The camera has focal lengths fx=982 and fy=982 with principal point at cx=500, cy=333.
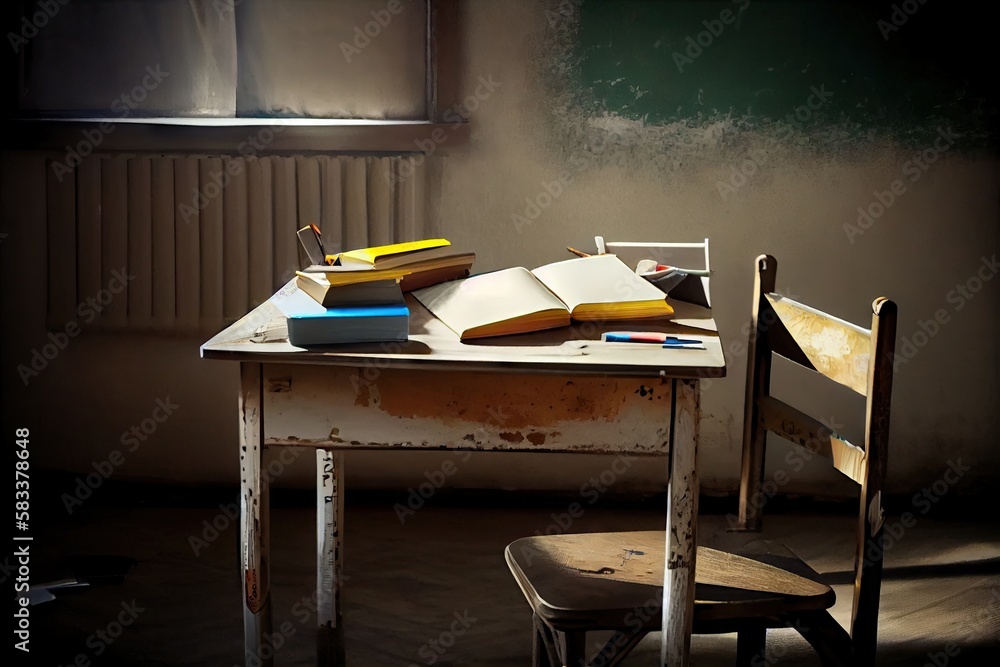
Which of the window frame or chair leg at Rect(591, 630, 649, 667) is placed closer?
chair leg at Rect(591, 630, 649, 667)

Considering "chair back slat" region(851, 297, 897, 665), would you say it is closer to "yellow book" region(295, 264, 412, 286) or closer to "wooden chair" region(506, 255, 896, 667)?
"wooden chair" region(506, 255, 896, 667)

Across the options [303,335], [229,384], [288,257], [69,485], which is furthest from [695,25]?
[69,485]

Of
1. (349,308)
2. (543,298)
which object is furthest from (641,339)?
(349,308)

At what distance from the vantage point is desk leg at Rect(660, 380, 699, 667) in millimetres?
1319

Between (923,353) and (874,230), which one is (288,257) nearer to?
(874,230)

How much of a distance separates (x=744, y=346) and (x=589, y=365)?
73.7 inches

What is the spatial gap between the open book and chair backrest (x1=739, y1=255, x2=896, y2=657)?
7.8 inches

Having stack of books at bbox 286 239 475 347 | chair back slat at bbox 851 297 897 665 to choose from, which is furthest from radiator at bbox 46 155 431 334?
chair back slat at bbox 851 297 897 665

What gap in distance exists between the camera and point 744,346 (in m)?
3.07

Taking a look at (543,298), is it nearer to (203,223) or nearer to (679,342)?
(679,342)

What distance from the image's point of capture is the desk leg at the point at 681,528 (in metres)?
1.32

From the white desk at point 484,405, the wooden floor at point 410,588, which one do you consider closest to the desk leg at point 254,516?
the white desk at point 484,405

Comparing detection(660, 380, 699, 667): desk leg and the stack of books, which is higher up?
the stack of books

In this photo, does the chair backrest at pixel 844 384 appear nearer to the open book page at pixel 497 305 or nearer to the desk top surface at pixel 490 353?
the desk top surface at pixel 490 353
